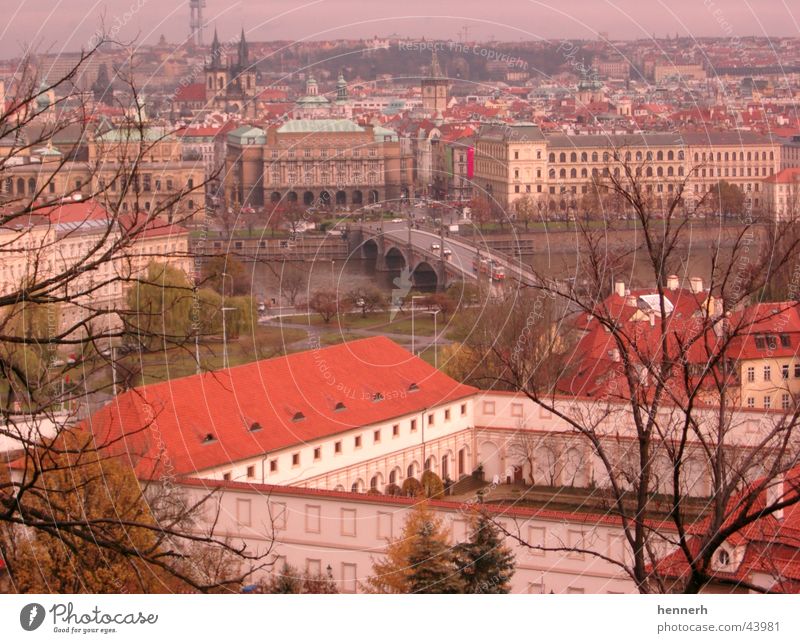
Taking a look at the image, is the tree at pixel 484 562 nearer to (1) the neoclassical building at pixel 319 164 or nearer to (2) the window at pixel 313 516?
(2) the window at pixel 313 516

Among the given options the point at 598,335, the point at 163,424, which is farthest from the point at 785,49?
the point at 598,335

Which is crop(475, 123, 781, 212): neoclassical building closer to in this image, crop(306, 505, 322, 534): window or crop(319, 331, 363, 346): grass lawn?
crop(319, 331, 363, 346): grass lawn

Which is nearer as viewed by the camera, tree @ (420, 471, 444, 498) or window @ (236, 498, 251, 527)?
window @ (236, 498, 251, 527)

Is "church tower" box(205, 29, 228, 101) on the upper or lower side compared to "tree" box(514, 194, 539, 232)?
upper

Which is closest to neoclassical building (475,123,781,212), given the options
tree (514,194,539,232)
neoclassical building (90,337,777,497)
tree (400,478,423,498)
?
tree (514,194,539,232)

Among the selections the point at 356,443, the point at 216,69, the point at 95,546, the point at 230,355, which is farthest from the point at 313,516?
the point at 216,69

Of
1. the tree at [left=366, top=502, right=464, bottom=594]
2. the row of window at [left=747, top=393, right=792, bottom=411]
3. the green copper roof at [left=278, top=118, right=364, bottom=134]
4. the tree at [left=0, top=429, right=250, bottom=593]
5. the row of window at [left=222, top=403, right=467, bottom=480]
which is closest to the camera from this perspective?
the tree at [left=366, top=502, right=464, bottom=594]

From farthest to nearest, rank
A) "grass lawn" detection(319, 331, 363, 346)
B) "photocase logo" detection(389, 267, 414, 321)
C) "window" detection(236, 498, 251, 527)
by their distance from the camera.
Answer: "photocase logo" detection(389, 267, 414, 321)
"grass lawn" detection(319, 331, 363, 346)
"window" detection(236, 498, 251, 527)
